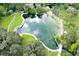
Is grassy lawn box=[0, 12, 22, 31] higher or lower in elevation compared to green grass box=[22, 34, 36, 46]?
higher

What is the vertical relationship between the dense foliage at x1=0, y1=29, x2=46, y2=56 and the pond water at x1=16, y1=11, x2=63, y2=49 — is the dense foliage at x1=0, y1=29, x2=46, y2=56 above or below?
below

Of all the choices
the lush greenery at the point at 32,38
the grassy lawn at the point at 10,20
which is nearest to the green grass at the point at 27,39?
the lush greenery at the point at 32,38

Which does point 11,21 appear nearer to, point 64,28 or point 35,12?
point 35,12

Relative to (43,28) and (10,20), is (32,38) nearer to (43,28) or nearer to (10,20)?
(43,28)

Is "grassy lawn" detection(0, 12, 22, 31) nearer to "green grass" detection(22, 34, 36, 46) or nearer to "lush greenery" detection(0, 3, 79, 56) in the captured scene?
"lush greenery" detection(0, 3, 79, 56)

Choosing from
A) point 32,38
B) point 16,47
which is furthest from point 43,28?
point 16,47

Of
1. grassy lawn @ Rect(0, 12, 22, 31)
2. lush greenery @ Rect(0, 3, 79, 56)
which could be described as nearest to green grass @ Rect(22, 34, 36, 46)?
lush greenery @ Rect(0, 3, 79, 56)

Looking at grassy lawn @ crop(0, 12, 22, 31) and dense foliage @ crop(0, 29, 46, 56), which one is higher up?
grassy lawn @ crop(0, 12, 22, 31)

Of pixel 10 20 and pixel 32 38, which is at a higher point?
pixel 10 20

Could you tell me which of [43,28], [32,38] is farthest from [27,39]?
[43,28]
